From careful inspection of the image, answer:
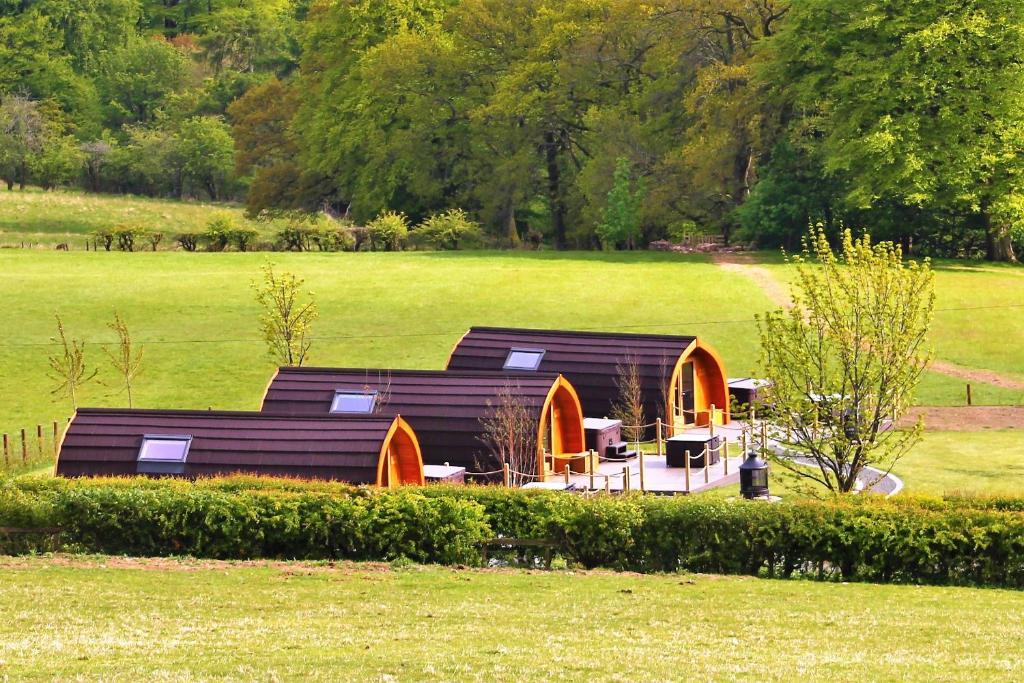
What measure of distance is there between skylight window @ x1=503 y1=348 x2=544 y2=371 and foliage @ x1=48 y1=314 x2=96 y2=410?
37.0ft

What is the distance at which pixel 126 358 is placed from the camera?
143 ft

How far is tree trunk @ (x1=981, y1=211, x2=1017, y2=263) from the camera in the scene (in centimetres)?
7444

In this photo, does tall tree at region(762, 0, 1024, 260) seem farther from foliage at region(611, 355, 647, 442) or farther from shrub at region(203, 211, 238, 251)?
foliage at region(611, 355, 647, 442)

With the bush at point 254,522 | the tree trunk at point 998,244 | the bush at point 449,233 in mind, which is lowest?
the bush at point 254,522

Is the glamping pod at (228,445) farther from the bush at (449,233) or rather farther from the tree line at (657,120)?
the bush at (449,233)

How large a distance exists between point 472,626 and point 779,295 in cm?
4485

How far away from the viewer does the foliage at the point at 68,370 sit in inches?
1700

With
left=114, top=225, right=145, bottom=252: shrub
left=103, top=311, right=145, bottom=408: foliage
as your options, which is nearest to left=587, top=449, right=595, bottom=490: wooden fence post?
left=103, top=311, right=145, bottom=408: foliage

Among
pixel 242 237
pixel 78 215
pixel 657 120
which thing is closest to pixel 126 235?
pixel 242 237

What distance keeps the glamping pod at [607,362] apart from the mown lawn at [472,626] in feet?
55.9

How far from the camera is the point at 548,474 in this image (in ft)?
121

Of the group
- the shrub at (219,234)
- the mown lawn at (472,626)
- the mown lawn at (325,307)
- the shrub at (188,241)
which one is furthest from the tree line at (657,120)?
the mown lawn at (472,626)

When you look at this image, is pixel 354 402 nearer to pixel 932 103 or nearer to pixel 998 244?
pixel 932 103

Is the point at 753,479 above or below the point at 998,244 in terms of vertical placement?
below
